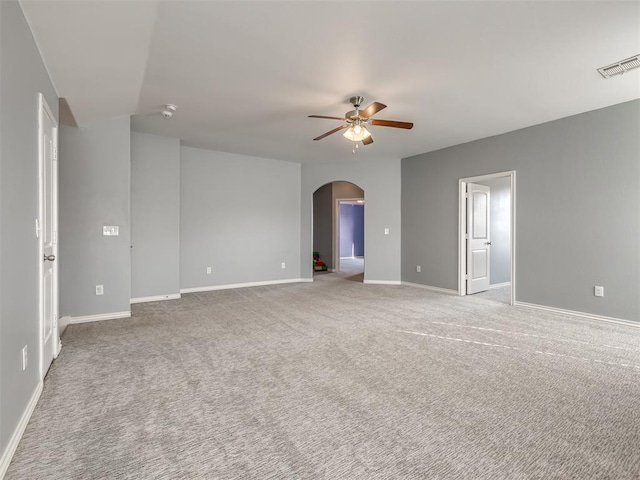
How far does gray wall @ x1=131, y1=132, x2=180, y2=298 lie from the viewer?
5125 millimetres

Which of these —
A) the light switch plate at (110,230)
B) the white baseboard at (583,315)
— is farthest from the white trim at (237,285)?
the white baseboard at (583,315)

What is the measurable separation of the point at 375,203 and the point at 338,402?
5.34 metres

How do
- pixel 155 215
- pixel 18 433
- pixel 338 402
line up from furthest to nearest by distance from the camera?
pixel 155 215, pixel 338 402, pixel 18 433

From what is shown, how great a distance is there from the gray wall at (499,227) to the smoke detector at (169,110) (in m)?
5.36

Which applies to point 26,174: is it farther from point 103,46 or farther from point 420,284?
point 420,284

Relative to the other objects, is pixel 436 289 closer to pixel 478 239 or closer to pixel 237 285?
pixel 478 239

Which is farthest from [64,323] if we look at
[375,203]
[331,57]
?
[375,203]

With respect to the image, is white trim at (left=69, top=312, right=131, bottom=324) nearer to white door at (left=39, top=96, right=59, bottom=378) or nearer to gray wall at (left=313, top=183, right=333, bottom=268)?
white door at (left=39, top=96, right=59, bottom=378)

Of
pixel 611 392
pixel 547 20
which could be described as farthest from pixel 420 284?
pixel 547 20

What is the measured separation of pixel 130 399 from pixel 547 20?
149 inches

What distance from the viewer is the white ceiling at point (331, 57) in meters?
2.25

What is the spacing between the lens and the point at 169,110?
412 centimetres

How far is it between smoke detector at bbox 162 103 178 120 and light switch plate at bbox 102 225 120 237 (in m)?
1.52

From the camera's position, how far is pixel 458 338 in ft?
11.4
